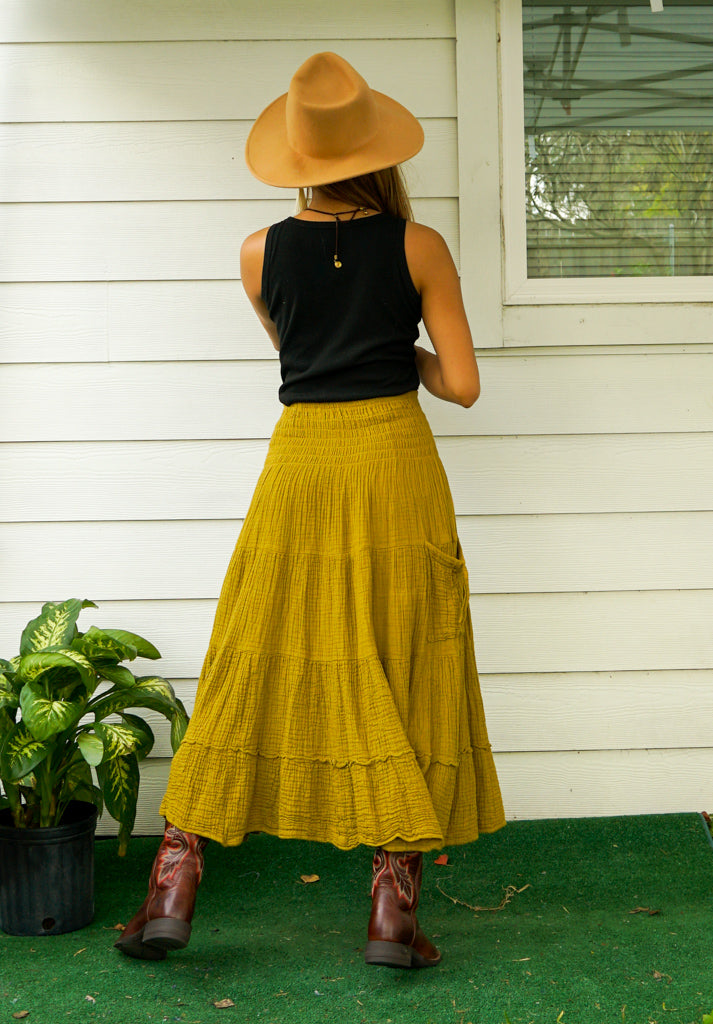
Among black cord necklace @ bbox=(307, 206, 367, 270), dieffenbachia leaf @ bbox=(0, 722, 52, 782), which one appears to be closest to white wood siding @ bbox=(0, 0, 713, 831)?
dieffenbachia leaf @ bbox=(0, 722, 52, 782)

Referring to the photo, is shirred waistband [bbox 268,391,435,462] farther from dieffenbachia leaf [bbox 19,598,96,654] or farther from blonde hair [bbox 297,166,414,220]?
dieffenbachia leaf [bbox 19,598,96,654]

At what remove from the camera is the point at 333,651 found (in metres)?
1.84

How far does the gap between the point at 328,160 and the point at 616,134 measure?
1.07 m

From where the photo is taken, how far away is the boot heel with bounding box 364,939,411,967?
1.74 m

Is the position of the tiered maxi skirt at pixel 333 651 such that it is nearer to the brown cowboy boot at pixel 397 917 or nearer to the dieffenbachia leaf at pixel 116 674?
the brown cowboy boot at pixel 397 917

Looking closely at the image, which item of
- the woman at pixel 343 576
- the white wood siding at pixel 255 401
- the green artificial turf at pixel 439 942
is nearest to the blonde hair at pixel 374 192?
the woman at pixel 343 576

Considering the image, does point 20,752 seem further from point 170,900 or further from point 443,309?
point 443,309

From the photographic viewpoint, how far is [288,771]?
1.85m

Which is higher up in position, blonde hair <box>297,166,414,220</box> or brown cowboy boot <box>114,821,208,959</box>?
blonde hair <box>297,166,414,220</box>

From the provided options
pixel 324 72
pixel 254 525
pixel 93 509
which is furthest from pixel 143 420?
pixel 324 72

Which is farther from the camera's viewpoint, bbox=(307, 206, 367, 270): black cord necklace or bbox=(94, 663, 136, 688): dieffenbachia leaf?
bbox=(94, 663, 136, 688): dieffenbachia leaf

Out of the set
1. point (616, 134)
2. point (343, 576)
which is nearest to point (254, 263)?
point (343, 576)

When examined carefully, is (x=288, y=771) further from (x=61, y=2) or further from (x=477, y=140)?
(x=61, y=2)

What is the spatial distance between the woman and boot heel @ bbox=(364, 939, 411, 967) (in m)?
0.03
